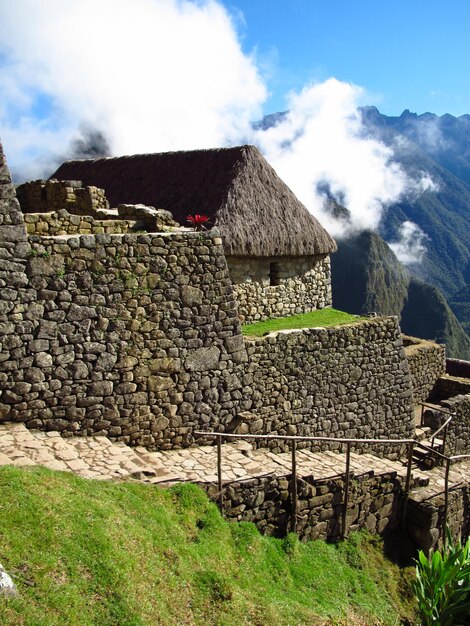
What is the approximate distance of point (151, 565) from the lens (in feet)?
19.5

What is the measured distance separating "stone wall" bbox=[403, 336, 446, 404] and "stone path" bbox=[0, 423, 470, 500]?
22.3ft

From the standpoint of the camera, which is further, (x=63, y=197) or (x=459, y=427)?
(x=459, y=427)

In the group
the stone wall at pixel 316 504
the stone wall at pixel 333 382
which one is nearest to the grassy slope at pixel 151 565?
the stone wall at pixel 316 504

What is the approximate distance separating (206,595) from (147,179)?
12.5m

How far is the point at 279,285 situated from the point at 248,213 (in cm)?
210

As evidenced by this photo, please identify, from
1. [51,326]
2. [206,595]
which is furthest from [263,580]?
[51,326]

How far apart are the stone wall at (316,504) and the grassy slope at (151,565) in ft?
0.88

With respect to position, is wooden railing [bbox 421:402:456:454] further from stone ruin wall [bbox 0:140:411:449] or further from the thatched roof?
the thatched roof

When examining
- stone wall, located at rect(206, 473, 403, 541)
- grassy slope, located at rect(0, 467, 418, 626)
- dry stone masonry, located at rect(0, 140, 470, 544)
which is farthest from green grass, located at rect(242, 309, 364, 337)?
grassy slope, located at rect(0, 467, 418, 626)

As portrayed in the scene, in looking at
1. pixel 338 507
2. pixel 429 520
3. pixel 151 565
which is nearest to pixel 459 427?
pixel 429 520

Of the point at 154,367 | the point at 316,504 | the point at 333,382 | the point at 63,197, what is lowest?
the point at 316,504

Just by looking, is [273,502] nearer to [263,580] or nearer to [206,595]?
[263,580]

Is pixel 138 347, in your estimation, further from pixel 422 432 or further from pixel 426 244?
pixel 426 244

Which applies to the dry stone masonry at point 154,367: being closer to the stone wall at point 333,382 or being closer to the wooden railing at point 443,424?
the stone wall at point 333,382
